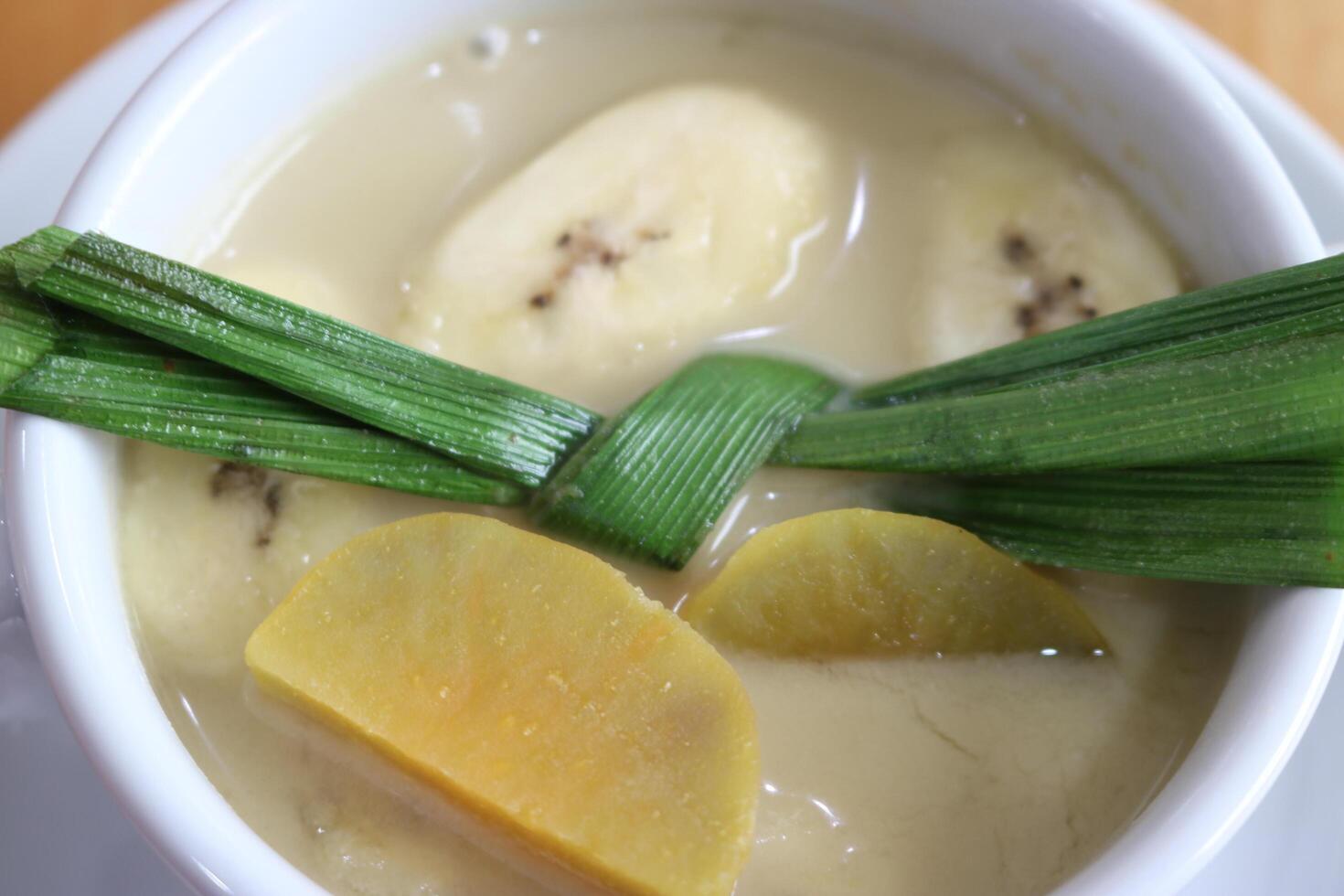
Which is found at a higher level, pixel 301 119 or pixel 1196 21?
pixel 1196 21

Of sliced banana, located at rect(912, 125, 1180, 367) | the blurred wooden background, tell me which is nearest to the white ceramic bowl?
sliced banana, located at rect(912, 125, 1180, 367)

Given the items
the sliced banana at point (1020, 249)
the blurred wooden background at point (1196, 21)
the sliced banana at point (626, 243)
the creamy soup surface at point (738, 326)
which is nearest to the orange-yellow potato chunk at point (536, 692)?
the creamy soup surface at point (738, 326)

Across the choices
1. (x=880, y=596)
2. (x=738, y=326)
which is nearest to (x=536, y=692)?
(x=880, y=596)

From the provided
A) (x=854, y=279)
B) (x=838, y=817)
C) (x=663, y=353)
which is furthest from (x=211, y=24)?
(x=838, y=817)

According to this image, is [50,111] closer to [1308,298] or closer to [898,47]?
[898,47]

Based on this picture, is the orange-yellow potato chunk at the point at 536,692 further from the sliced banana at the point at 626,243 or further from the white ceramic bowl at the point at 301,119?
the sliced banana at the point at 626,243

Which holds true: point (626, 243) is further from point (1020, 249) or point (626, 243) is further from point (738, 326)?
point (1020, 249)
